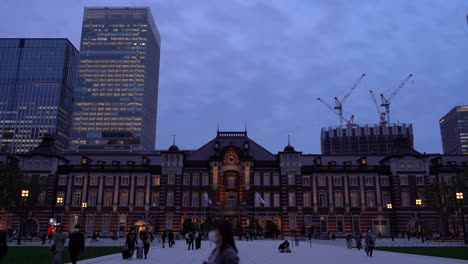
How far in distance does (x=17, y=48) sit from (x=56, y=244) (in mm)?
218179

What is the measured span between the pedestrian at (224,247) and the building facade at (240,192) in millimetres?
66187

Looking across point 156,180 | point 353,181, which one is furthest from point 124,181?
point 353,181

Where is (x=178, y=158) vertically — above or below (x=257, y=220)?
above

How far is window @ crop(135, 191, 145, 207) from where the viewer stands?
74125 millimetres

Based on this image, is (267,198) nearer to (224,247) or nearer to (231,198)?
(231,198)

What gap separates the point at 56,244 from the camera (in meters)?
15.4

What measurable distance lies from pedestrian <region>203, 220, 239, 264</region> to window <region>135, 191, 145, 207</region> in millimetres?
71041

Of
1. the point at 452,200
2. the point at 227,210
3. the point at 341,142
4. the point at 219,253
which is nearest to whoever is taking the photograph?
the point at 219,253

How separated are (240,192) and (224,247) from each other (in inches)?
2715

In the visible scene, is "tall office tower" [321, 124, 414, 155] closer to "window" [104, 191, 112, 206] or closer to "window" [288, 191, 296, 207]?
"window" [288, 191, 296, 207]

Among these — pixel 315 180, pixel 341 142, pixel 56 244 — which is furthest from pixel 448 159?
pixel 341 142

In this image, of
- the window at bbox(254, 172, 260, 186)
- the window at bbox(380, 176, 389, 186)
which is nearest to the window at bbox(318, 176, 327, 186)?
the window at bbox(380, 176, 389, 186)

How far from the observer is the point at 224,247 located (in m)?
6.18

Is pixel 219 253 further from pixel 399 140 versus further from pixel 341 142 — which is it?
pixel 341 142
